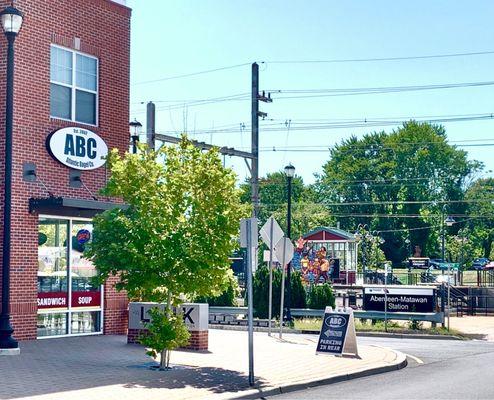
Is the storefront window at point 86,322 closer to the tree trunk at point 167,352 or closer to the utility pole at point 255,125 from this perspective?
the tree trunk at point 167,352

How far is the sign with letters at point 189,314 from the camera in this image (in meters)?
18.8

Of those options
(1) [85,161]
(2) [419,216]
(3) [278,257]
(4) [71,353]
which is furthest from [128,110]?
(2) [419,216]

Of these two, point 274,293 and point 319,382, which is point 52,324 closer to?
point 319,382

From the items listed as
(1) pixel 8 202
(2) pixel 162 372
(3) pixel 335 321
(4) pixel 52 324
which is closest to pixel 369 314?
(3) pixel 335 321

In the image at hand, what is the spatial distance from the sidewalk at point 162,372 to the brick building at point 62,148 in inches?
42.4

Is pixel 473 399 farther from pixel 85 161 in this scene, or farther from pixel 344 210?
pixel 344 210

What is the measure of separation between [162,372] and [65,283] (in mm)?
6951

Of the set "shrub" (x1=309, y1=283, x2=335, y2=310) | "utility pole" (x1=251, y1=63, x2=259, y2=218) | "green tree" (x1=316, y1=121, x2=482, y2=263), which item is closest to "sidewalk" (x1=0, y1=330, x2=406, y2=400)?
"shrub" (x1=309, y1=283, x2=335, y2=310)

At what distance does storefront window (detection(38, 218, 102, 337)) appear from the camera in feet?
69.1

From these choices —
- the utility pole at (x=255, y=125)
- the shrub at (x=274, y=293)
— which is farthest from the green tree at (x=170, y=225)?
the utility pole at (x=255, y=125)

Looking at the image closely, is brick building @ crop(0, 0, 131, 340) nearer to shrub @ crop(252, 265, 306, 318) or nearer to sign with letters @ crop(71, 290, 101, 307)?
sign with letters @ crop(71, 290, 101, 307)

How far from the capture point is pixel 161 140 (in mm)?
31422

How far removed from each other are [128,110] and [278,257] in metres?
5.92

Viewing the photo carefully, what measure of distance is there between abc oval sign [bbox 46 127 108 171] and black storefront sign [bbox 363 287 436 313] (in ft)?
38.5
